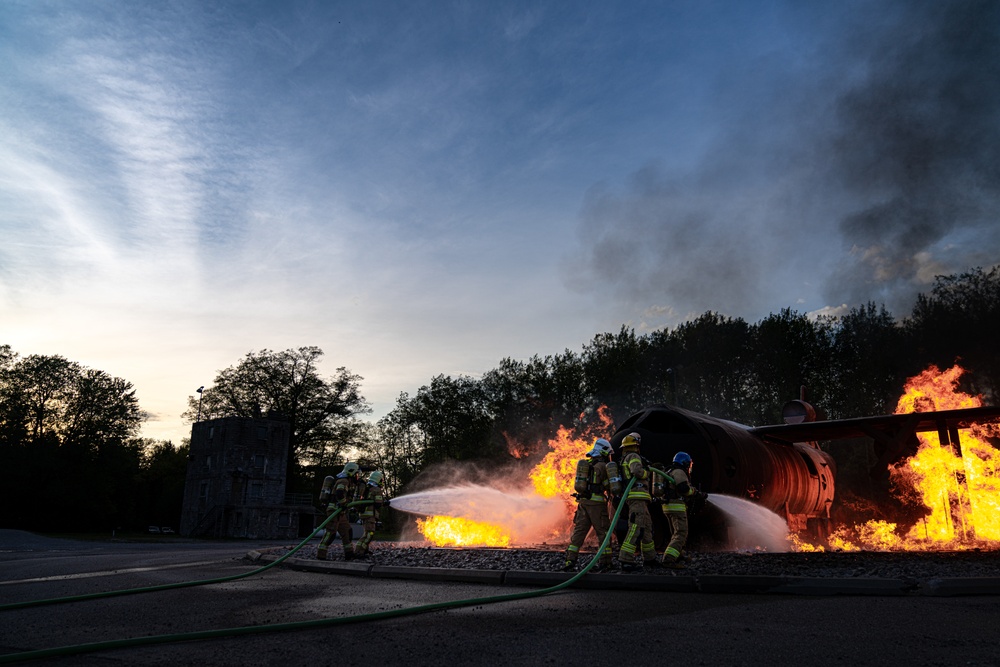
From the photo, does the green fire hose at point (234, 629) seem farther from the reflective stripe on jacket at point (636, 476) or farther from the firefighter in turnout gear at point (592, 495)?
the reflective stripe on jacket at point (636, 476)

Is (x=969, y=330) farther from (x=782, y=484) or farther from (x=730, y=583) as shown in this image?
(x=730, y=583)

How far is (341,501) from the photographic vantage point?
13.2 metres

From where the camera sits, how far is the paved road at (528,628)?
482 cm

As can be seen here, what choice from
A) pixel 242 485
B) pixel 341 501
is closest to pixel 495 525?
pixel 341 501

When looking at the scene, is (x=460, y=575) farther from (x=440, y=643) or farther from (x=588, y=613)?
(x=440, y=643)

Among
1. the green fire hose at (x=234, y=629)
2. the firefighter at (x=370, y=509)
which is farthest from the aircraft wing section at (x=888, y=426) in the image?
the green fire hose at (x=234, y=629)

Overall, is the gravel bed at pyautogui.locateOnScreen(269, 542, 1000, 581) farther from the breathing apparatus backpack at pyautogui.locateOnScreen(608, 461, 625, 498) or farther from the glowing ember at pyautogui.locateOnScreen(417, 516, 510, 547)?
the glowing ember at pyautogui.locateOnScreen(417, 516, 510, 547)

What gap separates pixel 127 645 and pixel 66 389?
63897mm

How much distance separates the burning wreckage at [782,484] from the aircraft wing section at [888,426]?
3cm

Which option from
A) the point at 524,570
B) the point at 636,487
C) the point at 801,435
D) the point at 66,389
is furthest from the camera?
the point at 66,389

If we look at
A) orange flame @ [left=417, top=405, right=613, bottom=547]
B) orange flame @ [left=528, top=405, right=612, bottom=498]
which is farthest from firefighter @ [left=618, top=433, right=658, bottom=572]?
orange flame @ [left=528, top=405, right=612, bottom=498]

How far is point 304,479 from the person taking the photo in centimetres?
5825

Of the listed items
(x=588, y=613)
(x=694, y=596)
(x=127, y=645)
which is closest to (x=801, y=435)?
(x=694, y=596)

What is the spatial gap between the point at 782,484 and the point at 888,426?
3.33 meters
